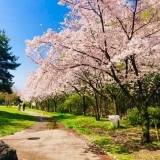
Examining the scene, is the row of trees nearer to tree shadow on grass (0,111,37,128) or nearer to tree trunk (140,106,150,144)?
tree trunk (140,106,150,144)

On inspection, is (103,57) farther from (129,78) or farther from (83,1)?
(83,1)

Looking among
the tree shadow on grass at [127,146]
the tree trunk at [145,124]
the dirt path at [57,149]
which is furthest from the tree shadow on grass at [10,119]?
the tree trunk at [145,124]

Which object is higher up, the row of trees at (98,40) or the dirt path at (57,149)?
the row of trees at (98,40)

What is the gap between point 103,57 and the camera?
563 inches

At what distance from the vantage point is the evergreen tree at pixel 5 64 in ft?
145

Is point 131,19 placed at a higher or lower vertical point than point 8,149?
higher

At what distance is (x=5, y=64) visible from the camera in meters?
45.0

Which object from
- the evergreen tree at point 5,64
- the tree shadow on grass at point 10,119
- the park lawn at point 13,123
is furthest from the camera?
the evergreen tree at point 5,64

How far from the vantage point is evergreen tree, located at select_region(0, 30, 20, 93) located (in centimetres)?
4434

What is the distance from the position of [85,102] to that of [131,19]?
30.0 metres

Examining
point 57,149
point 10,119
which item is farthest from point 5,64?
point 57,149

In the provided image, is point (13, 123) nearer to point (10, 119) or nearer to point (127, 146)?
point (10, 119)

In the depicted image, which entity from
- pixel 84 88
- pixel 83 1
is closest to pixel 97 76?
pixel 84 88

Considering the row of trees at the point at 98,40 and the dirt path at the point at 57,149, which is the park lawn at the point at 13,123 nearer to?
the dirt path at the point at 57,149
